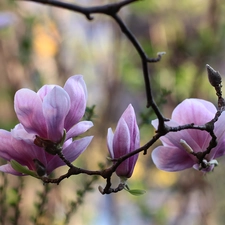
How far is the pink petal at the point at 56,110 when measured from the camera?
30 centimetres

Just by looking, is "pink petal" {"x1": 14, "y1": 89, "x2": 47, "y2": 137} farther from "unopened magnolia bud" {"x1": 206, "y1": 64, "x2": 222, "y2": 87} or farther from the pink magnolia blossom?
"unopened magnolia bud" {"x1": 206, "y1": 64, "x2": 222, "y2": 87}

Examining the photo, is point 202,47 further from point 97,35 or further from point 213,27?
point 97,35

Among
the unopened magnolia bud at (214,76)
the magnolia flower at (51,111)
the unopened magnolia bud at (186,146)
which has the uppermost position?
the unopened magnolia bud at (214,76)

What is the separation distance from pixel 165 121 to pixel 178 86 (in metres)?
0.94

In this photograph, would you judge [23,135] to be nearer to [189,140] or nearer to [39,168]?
[39,168]

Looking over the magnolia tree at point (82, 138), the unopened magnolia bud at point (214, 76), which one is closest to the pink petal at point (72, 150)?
the magnolia tree at point (82, 138)

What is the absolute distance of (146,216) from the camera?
1.15 meters

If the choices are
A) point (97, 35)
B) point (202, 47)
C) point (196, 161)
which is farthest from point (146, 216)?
point (196, 161)

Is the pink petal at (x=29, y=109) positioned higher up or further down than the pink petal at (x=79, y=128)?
higher up

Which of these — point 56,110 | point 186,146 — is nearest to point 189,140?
point 186,146

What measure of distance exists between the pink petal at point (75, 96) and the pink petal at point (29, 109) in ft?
0.08

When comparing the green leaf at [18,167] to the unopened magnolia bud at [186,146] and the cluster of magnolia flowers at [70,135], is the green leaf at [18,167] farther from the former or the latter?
the unopened magnolia bud at [186,146]

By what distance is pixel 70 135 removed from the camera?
12.8 inches

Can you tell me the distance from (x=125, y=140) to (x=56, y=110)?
6 cm
